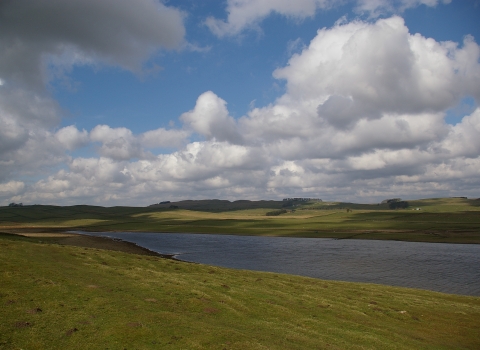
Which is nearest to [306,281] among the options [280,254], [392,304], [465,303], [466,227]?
[392,304]

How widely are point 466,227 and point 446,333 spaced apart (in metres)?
173

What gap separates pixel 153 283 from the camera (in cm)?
3070

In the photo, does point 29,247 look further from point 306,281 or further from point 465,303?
point 465,303

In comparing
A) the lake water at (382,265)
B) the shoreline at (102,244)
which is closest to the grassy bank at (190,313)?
the lake water at (382,265)

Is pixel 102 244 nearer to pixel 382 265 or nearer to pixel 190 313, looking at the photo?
pixel 382 265

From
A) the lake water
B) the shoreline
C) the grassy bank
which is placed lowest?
the lake water

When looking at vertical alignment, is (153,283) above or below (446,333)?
above

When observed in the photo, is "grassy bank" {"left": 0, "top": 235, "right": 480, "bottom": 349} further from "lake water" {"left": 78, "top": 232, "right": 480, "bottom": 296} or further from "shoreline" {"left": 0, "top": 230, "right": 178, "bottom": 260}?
"shoreline" {"left": 0, "top": 230, "right": 178, "bottom": 260}

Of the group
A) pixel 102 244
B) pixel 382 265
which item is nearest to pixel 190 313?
pixel 382 265

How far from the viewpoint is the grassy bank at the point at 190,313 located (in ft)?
59.4

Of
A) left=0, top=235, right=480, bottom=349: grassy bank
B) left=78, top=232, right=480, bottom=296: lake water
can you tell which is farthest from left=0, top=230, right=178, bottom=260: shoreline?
left=0, top=235, right=480, bottom=349: grassy bank

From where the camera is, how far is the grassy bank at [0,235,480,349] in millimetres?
18109

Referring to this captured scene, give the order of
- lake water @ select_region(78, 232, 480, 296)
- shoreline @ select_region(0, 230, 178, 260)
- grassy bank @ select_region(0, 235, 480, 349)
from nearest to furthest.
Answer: grassy bank @ select_region(0, 235, 480, 349) → lake water @ select_region(78, 232, 480, 296) → shoreline @ select_region(0, 230, 178, 260)

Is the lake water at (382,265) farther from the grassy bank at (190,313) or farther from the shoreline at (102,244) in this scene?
the grassy bank at (190,313)
